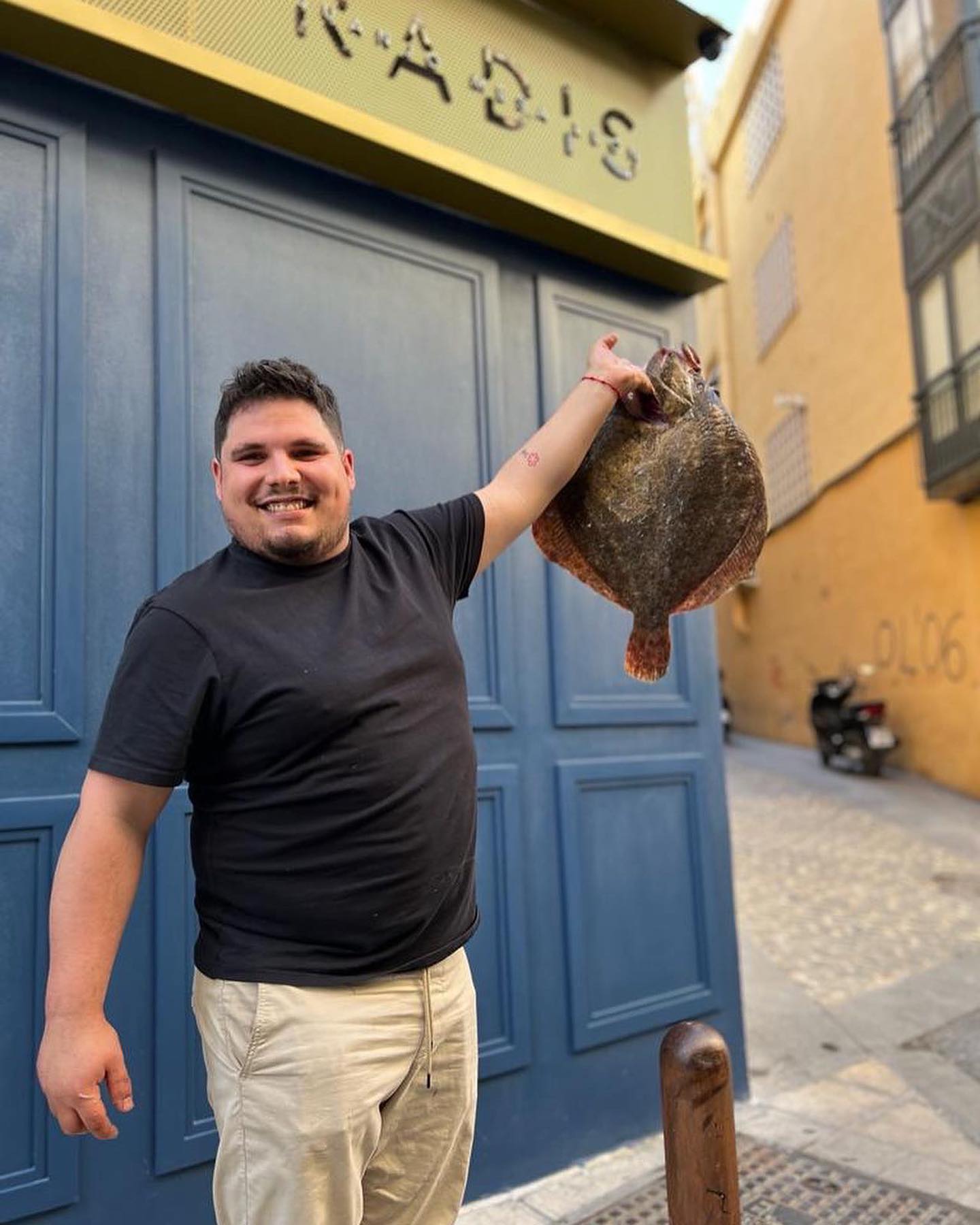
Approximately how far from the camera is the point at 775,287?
60.6 ft

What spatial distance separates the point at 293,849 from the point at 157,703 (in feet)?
1.07

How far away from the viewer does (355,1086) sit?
5.49 feet

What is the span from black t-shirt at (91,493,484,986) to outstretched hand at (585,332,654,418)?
0.69 m

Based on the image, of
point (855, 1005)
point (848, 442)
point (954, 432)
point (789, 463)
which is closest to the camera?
point (855, 1005)

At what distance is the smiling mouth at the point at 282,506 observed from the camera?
1.76m

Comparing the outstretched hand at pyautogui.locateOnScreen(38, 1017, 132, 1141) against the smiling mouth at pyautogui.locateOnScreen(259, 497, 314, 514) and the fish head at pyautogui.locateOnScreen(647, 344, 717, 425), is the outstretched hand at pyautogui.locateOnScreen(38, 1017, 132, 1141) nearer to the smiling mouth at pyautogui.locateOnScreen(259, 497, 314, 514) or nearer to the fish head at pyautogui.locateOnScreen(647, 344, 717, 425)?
the smiling mouth at pyautogui.locateOnScreen(259, 497, 314, 514)

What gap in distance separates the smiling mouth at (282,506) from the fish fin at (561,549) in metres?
0.59

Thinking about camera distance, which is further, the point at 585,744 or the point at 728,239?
the point at 728,239

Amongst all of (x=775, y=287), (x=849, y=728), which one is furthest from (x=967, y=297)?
(x=775, y=287)

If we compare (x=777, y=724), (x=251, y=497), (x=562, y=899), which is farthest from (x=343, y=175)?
(x=777, y=724)

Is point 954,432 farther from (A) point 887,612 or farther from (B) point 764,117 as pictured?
(B) point 764,117

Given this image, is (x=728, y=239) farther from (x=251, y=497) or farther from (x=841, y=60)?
(x=251, y=497)

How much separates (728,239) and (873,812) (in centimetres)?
1456

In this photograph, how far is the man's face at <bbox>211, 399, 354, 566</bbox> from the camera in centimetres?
177
